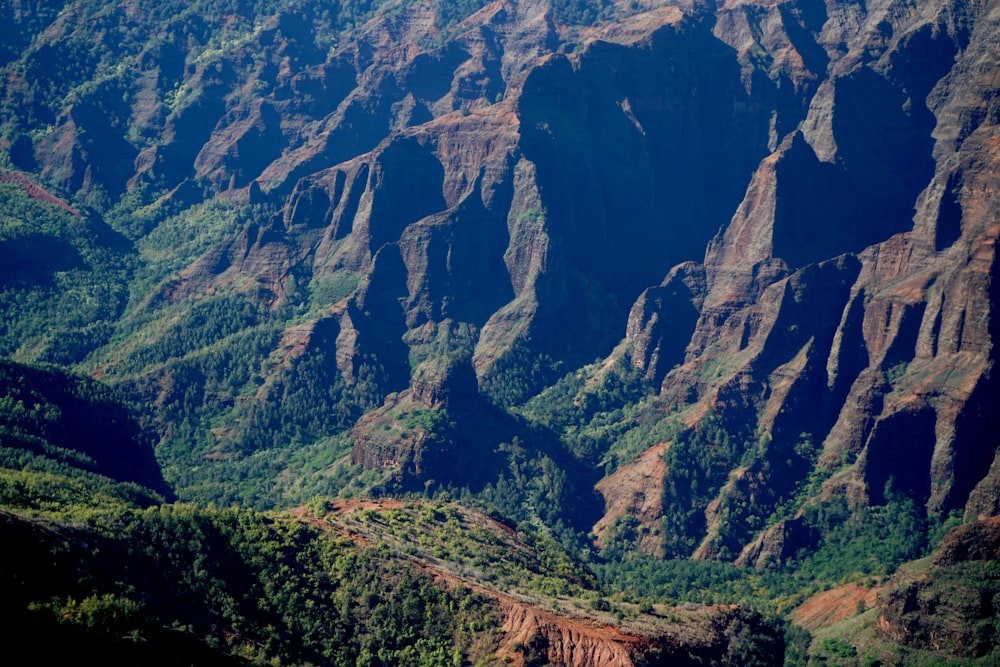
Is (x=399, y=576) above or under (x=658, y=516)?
under

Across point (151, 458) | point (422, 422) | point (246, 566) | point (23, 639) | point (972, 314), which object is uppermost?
point (972, 314)

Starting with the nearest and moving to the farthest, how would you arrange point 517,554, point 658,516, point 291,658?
point 291,658 < point 517,554 < point 658,516

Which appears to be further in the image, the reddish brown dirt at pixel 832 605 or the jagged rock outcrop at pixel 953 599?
the reddish brown dirt at pixel 832 605

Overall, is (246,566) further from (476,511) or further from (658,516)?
(658,516)

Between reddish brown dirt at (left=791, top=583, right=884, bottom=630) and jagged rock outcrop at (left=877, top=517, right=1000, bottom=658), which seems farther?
reddish brown dirt at (left=791, top=583, right=884, bottom=630)

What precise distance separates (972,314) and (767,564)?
151 ft

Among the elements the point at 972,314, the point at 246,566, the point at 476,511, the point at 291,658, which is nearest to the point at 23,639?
the point at 291,658

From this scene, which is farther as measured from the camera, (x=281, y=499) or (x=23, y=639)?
(x=281, y=499)

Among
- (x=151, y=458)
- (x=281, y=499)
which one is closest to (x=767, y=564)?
(x=281, y=499)

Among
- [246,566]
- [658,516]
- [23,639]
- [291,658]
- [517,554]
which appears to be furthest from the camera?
[658,516]

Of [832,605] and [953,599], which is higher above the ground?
[832,605]

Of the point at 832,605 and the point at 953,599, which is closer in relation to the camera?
the point at 953,599

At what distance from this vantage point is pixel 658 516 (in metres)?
192

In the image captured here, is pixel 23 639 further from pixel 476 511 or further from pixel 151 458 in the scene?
pixel 151 458
